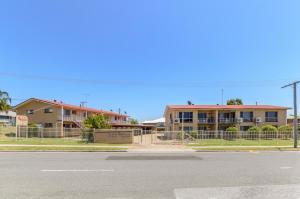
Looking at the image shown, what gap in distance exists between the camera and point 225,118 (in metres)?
60.3

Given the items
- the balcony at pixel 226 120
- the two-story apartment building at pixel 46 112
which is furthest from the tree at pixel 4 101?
the balcony at pixel 226 120

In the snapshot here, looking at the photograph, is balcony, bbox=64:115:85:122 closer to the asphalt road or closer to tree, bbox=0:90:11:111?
tree, bbox=0:90:11:111

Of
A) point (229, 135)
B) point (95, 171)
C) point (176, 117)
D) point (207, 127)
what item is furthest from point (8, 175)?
point (207, 127)

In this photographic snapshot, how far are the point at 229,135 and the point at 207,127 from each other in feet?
56.3

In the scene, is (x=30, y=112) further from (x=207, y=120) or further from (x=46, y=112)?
(x=207, y=120)

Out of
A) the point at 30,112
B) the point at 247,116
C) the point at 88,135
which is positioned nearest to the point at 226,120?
the point at 247,116

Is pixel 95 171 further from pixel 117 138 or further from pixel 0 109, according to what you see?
pixel 0 109

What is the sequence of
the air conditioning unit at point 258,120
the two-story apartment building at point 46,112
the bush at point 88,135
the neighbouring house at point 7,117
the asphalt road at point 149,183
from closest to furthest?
the asphalt road at point 149,183
the bush at point 88,135
the two-story apartment building at point 46,112
the air conditioning unit at point 258,120
the neighbouring house at point 7,117

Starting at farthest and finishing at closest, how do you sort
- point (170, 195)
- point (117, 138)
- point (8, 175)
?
point (117, 138) < point (8, 175) < point (170, 195)

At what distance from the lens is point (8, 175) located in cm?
1188

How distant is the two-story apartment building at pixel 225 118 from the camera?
5819 centimetres

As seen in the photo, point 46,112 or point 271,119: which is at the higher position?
point 46,112

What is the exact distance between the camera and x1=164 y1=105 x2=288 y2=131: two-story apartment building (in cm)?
5819

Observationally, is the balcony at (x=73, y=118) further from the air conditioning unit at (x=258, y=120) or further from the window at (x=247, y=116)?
the air conditioning unit at (x=258, y=120)
